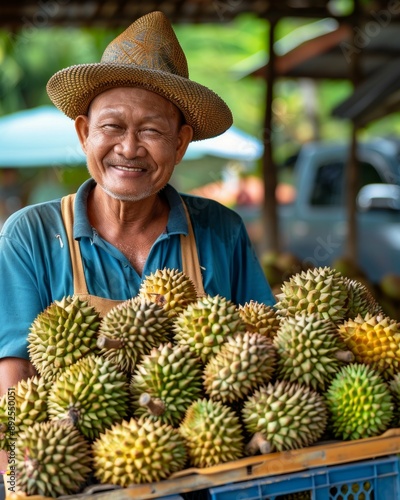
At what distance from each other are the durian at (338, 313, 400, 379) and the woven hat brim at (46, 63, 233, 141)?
111 cm

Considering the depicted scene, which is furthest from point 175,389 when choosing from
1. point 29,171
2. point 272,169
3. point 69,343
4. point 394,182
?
point 29,171

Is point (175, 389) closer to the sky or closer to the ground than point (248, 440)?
closer to the sky

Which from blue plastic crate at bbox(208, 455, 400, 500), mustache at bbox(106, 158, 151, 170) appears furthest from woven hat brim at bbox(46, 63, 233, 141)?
blue plastic crate at bbox(208, 455, 400, 500)

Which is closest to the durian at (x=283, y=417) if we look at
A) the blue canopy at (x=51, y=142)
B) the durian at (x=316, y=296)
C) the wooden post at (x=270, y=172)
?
the durian at (x=316, y=296)

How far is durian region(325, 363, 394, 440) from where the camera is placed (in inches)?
77.5

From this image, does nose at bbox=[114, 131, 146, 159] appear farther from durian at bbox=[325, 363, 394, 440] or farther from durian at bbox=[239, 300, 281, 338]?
durian at bbox=[325, 363, 394, 440]

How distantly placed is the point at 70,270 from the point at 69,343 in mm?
679

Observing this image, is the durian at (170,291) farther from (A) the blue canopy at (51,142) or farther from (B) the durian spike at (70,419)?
(A) the blue canopy at (51,142)

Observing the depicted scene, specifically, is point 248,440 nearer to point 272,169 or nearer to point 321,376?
point 321,376

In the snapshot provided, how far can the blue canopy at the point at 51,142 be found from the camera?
10016 millimetres

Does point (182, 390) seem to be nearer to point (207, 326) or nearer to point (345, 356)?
point (207, 326)

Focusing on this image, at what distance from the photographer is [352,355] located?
2.07 metres

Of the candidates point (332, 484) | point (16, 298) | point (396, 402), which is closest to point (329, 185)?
point (16, 298)

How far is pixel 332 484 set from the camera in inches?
73.8
